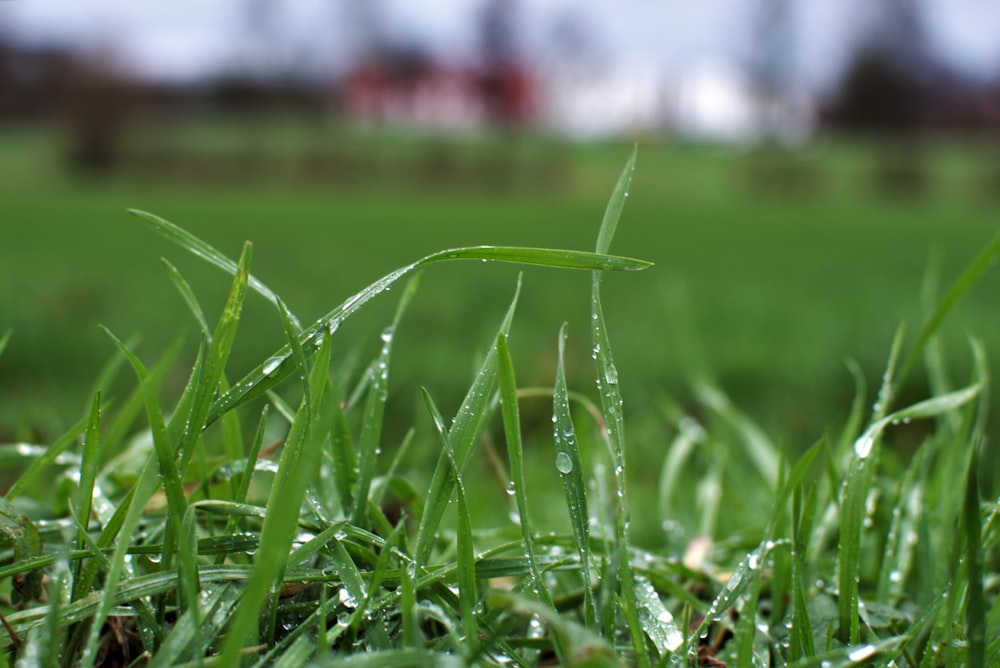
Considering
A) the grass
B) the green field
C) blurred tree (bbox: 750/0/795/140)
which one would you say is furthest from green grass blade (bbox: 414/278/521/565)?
blurred tree (bbox: 750/0/795/140)

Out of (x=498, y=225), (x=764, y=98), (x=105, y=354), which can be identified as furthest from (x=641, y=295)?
(x=764, y=98)

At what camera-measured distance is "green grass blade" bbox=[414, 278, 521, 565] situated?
54cm

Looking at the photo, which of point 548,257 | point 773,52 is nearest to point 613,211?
point 548,257

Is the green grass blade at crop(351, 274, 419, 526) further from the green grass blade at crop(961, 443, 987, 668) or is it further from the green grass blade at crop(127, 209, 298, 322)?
the green grass blade at crop(961, 443, 987, 668)

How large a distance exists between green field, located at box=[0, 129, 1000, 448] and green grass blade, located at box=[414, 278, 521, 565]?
0.72 feet

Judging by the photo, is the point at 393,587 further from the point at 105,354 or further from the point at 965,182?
the point at 965,182

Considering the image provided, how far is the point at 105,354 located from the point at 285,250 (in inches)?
308

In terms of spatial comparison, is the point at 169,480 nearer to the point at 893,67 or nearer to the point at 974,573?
the point at 974,573

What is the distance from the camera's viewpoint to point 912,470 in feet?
2.23

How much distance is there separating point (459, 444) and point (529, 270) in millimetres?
9361

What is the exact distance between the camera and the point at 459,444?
21.7 inches

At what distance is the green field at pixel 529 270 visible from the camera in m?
3.26

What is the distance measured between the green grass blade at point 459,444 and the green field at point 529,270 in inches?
8.7

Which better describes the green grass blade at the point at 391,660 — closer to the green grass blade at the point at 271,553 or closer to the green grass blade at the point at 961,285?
the green grass blade at the point at 271,553
